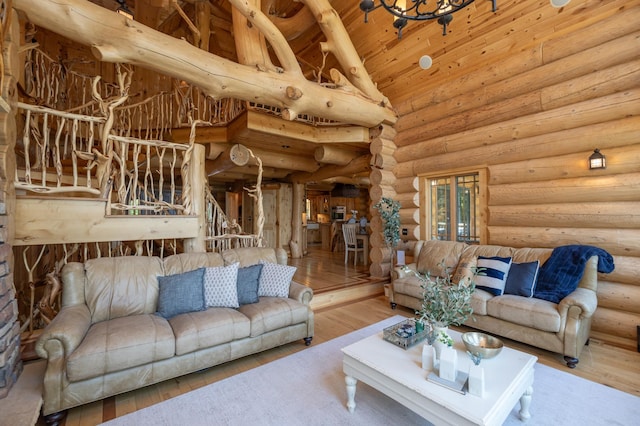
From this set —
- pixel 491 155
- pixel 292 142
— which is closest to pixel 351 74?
pixel 292 142

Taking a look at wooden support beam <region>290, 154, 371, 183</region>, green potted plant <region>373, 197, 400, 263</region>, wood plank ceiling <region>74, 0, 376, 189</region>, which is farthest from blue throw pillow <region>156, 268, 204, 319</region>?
wooden support beam <region>290, 154, 371, 183</region>

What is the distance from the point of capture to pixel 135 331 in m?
2.25

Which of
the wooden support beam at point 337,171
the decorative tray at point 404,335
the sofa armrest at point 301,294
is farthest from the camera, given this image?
the wooden support beam at point 337,171

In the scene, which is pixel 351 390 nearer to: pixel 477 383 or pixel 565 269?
pixel 477 383

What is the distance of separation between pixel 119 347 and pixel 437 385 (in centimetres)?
220

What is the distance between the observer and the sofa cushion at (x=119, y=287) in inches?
102

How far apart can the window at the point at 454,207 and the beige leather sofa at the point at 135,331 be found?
2.99 m

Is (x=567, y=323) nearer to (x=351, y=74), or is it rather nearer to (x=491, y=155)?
(x=491, y=155)

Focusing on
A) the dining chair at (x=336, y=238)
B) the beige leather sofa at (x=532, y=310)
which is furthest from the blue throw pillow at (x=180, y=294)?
the dining chair at (x=336, y=238)

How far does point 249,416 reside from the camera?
204 centimetres

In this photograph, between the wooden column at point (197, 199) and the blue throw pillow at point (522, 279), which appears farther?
the wooden column at point (197, 199)

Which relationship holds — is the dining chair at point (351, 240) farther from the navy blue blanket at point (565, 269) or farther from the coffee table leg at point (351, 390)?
the coffee table leg at point (351, 390)

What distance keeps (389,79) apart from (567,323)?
4508 millimetres

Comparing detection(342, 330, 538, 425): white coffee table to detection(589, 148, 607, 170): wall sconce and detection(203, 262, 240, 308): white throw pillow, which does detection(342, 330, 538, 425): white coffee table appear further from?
detection(589, 148, 607, 170): wall sconce
